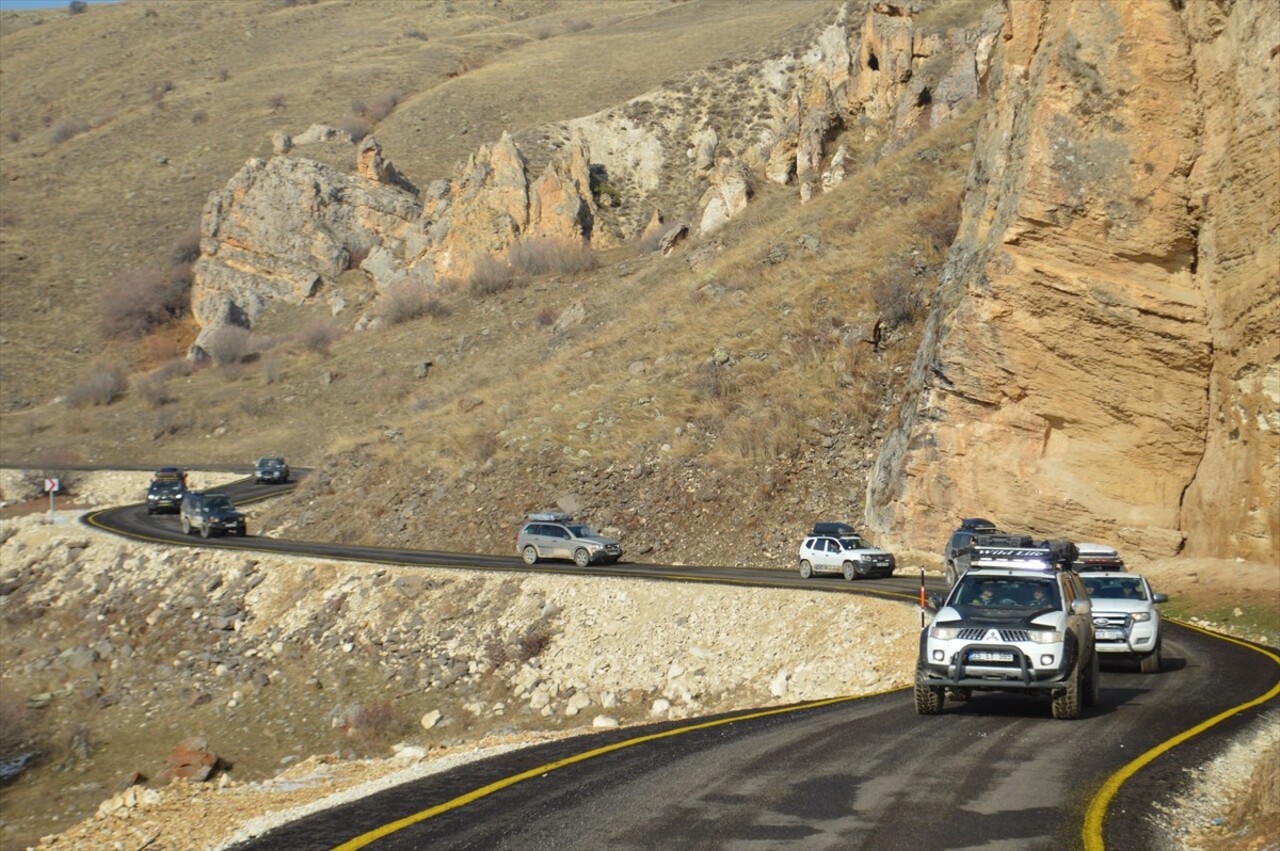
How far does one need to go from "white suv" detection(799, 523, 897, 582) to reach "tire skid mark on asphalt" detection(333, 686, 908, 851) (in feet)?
51.3

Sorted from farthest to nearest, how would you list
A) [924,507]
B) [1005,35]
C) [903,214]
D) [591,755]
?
[903,214], [1005,35], [924,507], [591,755]

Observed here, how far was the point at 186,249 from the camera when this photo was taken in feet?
308

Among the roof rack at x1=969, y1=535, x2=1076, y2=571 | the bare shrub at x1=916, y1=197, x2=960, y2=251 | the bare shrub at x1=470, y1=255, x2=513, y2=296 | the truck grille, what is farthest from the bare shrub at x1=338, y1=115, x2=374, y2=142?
the truck grille

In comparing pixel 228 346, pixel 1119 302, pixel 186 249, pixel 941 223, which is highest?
pixel 186 249

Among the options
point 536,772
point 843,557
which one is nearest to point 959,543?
point 843,557

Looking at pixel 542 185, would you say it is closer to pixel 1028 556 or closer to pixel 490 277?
pixel 490 277

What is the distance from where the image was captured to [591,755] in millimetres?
12172

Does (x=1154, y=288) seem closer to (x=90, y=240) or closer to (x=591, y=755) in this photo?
(x=591, y=755)

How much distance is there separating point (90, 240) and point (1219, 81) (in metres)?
87.1

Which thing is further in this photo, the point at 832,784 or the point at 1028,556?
the point at 1028,556

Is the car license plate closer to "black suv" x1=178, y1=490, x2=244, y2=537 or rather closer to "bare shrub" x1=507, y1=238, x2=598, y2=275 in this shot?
"black suv" x1=178, y1=490, x2=244, y2=537

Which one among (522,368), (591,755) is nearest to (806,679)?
(591,755)

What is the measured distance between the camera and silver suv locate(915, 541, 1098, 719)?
13.2 meters

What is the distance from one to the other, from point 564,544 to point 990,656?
23.3 metres
